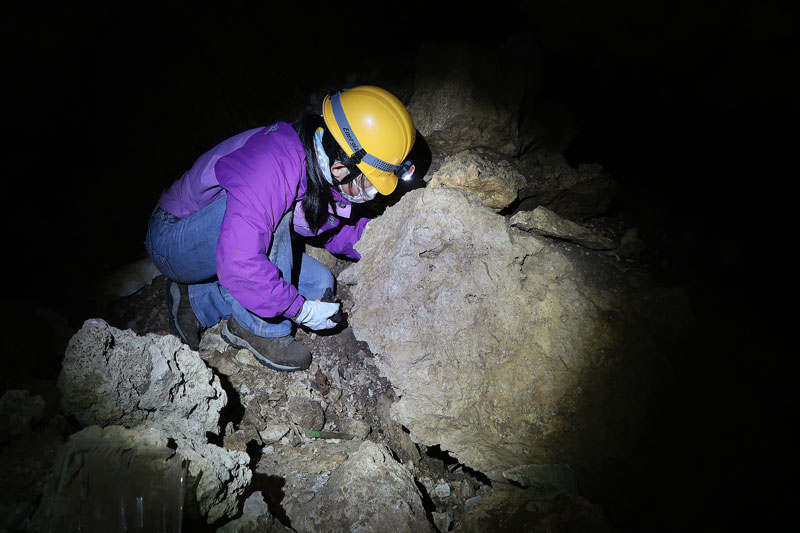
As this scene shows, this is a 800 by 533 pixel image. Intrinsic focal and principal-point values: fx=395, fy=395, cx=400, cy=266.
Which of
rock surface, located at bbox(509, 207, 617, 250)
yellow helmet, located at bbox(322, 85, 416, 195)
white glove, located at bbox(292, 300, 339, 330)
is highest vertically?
yellow helmet, located at bbox(322, 85, 416, 195)

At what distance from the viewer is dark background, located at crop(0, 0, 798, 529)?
247 cm

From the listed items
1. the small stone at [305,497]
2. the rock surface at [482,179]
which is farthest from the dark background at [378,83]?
the small stone at [305,497]

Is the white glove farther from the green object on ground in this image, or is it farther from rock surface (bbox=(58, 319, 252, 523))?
rock surface (bbox=(58, 319, 252, 523))

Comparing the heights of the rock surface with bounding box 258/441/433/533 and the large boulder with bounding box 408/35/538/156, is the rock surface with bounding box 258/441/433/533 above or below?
below

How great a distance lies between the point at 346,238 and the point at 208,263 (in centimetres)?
96

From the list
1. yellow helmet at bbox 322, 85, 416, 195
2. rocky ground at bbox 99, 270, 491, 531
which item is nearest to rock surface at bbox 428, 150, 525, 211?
yellow helmet at bbox 322, 85, 416, 195

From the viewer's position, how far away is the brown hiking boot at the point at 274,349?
2.64 metres

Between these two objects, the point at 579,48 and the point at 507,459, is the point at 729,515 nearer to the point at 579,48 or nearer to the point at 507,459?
the point at 507,459

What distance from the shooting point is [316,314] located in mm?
2609

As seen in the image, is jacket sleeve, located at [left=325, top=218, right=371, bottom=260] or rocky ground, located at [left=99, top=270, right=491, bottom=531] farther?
jacket sleeve, located at [left=325, top=218, right=371, bottom=260]

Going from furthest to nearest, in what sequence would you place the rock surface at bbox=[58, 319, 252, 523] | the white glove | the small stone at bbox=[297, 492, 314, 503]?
1. the white glove
2. the small stone at bbox=[297, 492, 314, 503]
3. the rock surface at bbox=[58, 319, 252, 523]

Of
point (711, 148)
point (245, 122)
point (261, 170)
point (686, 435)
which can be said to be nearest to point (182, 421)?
point (261, 170)

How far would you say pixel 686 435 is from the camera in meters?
1.61

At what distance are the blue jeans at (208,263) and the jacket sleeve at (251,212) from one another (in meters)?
0.22
